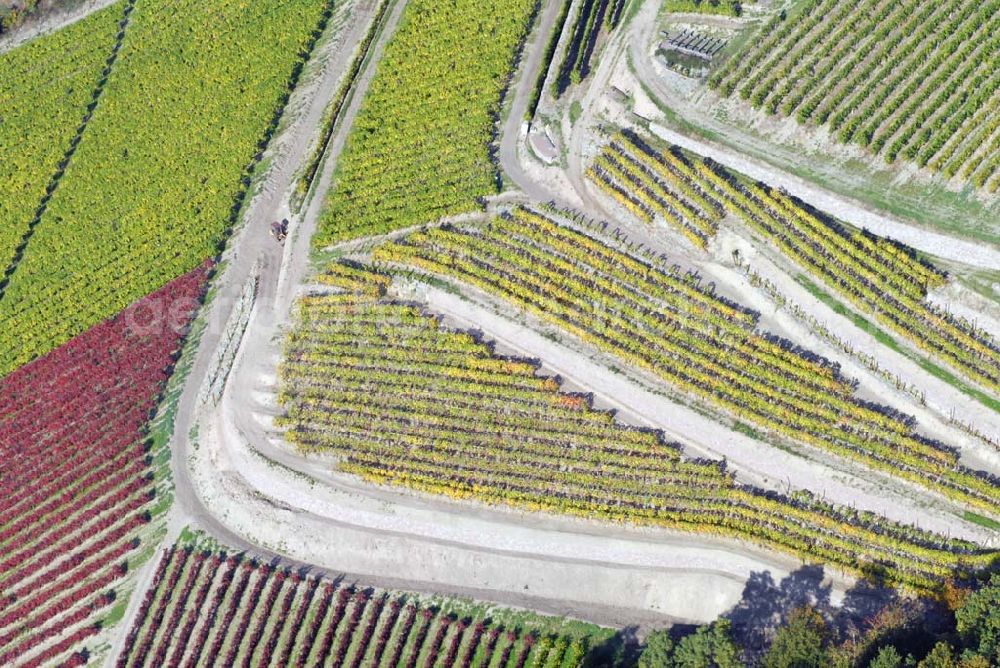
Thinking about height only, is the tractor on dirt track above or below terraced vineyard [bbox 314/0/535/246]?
below

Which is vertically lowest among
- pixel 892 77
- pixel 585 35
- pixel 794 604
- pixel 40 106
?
pixel 794 604

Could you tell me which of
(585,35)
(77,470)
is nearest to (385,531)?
(77,470)

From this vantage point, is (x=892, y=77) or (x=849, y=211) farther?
(x=892, y=77)

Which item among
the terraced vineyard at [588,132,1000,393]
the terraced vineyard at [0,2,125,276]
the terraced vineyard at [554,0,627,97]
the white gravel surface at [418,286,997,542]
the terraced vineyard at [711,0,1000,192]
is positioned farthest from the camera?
the terraced vineyard at [0,2,125,276]

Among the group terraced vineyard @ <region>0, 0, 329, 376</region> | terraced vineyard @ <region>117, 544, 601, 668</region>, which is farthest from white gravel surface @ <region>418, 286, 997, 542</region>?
terraced vineyard @ <region>0, 0, 329, 376</region>

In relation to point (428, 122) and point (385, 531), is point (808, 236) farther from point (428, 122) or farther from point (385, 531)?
point (385, 531)

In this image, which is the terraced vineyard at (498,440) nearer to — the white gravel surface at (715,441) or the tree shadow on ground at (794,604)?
the white gravel surface at (715,441)

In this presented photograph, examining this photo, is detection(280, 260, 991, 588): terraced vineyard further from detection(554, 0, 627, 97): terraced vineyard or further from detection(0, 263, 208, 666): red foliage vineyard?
detection(554, 0, 627, 97): terraced vineyard
